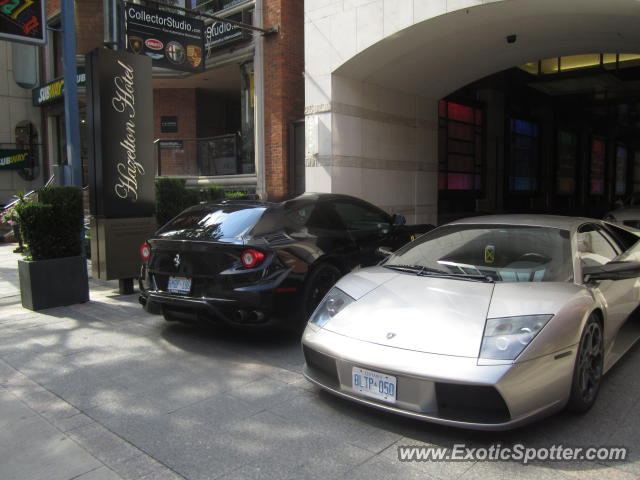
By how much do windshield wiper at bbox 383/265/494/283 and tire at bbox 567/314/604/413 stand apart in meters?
0.73

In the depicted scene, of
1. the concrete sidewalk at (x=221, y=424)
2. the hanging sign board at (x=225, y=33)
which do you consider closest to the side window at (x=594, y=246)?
the concrete sidewalk at (x=221, y=424)

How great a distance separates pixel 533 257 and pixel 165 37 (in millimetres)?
9146

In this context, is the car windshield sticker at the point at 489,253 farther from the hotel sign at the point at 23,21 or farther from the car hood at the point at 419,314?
the hotel sign at the point at 23,21

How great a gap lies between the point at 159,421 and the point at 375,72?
9151 mm

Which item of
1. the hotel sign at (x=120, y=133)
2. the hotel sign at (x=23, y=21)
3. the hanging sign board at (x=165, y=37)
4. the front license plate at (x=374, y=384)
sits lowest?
the front license plate at (x=374, y=384)

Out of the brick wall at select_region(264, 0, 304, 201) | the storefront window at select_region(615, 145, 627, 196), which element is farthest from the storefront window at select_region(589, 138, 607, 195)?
the brick wall at select_region(264, 0, 304, 201)

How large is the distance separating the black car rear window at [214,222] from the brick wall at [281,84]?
22.7 feet

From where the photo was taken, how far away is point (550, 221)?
4656 millimetres

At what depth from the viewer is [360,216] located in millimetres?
6820

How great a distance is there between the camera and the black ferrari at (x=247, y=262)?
5.03m

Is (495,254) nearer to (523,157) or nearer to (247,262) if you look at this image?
(247,262)

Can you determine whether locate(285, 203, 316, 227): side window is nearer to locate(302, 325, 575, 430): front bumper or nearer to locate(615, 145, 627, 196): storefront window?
locate(302, 325, 575, 430): front bumper

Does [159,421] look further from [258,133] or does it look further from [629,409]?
[258,133]

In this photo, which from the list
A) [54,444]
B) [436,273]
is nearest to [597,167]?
[436,273]
